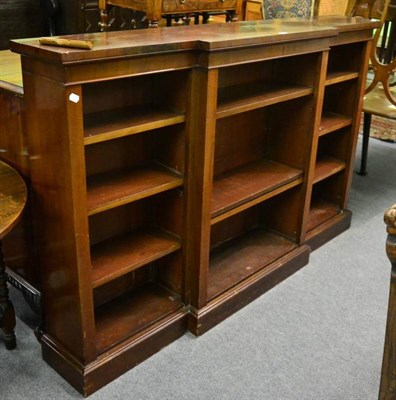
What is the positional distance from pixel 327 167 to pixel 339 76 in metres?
0.45

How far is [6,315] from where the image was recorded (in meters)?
1.82

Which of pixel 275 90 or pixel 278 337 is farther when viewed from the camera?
pixel 275 90

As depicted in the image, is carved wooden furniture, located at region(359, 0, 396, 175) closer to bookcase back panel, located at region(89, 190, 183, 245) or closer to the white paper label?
bookcase back panel, located at region(89, 190, 183, 245)

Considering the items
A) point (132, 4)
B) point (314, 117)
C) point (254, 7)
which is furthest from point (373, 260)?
point (254, 7)

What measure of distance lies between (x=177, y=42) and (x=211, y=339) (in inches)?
→ 42.0

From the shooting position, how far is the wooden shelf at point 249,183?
79.9 inches

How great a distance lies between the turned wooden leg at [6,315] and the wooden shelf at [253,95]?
35.5 inches

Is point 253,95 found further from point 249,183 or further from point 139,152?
point 139,152

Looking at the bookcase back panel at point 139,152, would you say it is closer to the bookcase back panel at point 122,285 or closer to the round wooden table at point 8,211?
the round wooden table at point 8,211

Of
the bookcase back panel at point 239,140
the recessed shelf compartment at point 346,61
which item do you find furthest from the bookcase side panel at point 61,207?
the recessed shelf compartment at point 346,61

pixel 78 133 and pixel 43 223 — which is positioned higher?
pixel 78 133

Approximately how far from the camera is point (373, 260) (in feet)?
8.43

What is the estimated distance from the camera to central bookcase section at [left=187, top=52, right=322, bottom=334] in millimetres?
2057

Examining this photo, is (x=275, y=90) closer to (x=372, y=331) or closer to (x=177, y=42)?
(x=177, y=42)
